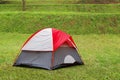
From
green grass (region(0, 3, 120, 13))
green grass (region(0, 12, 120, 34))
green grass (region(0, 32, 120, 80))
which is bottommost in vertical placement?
green grass (region(0, 32, 120, 80))

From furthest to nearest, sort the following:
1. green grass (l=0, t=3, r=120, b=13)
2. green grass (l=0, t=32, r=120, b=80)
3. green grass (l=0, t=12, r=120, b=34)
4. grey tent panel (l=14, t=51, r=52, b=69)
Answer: green grass (l=0, t=3, r=120, b=13) → green grass (l=0, t=12, r=120, b=34) → grey tent panel (l=14, t=51, r=52, b=69) → green grass (l=0, t=32, r=120, b=80)

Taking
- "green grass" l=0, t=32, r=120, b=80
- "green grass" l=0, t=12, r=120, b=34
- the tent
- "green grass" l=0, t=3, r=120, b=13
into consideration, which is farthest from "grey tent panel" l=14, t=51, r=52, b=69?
"green grass" l=0, t=3, r=120, b=13

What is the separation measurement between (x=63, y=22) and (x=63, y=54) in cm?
1398

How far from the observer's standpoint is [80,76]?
12.5 metres

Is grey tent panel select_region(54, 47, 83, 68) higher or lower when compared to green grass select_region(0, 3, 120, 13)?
lower

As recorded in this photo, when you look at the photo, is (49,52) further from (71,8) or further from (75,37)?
(71,8)

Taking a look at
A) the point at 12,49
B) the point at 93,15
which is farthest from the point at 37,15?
the point at 12,49

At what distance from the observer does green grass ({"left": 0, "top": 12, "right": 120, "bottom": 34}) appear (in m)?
26.6

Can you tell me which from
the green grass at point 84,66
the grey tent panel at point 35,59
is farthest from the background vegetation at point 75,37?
the grey tent panel at point 35,59

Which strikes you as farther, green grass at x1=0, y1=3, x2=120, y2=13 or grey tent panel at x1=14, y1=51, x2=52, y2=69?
green grass at x1=0, y1=3, x2=120, y2=13

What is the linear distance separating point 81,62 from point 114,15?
15.5m

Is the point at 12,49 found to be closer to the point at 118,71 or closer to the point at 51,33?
the point at 51,33

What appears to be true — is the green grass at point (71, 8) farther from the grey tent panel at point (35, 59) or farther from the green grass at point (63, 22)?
the grey tent panel at point (35, 59)

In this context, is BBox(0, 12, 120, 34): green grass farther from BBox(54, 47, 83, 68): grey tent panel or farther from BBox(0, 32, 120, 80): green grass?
BBox(54, 47, 83, 68): grey tent panel
